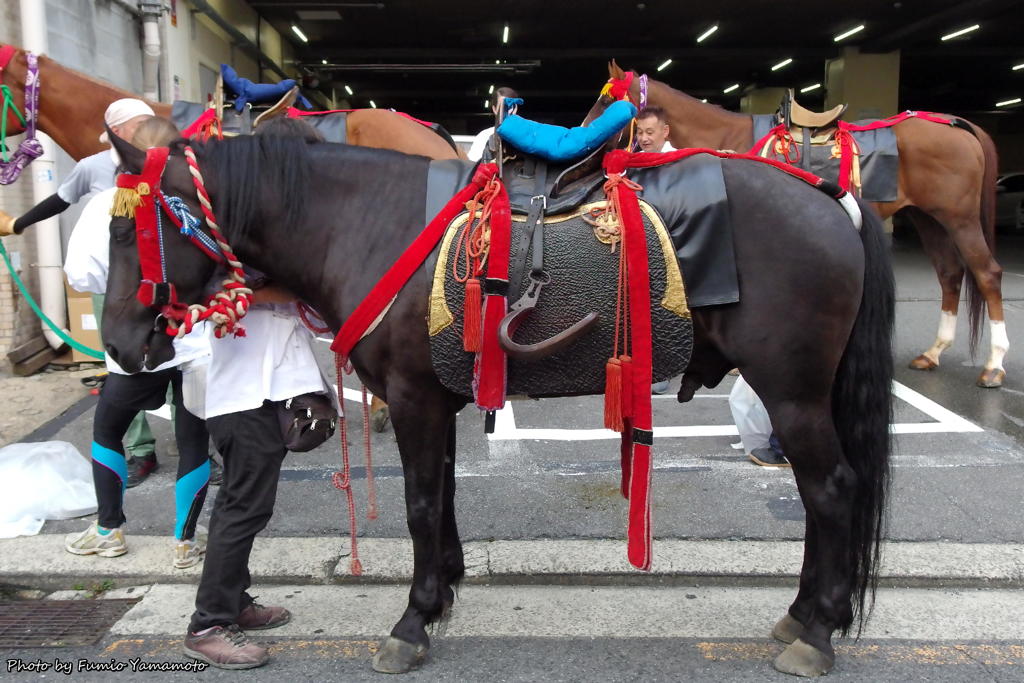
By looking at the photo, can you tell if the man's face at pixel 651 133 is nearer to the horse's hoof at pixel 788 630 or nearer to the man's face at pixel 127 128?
the man's face at pixel 127 128

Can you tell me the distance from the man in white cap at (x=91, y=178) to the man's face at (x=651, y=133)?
10.3ft

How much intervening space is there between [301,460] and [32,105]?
272 centimetres

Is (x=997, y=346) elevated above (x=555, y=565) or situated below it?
above

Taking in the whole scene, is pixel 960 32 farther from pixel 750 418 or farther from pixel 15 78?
pixel 15 78

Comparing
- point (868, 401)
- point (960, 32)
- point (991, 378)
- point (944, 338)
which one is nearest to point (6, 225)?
point (868, 401)

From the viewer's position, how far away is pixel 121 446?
3834mm

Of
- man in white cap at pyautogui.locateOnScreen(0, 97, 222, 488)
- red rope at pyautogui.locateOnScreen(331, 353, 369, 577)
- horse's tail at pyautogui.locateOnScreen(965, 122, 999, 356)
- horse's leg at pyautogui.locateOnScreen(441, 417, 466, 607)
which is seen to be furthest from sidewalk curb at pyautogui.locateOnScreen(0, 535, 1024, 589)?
horse's tail at pyautogui.locateOnScreen(965, 122, 999, 356)

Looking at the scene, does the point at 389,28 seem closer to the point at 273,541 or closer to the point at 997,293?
the point at 997,293

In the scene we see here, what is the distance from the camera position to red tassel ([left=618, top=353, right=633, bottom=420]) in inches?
109

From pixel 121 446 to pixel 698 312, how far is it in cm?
262

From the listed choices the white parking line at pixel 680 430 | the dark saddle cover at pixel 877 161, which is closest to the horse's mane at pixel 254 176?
the white parking line at pixel 680 430

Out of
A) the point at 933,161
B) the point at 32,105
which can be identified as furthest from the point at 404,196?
the point at 933,161

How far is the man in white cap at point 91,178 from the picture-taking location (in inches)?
145

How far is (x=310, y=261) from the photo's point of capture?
9.54 feet
